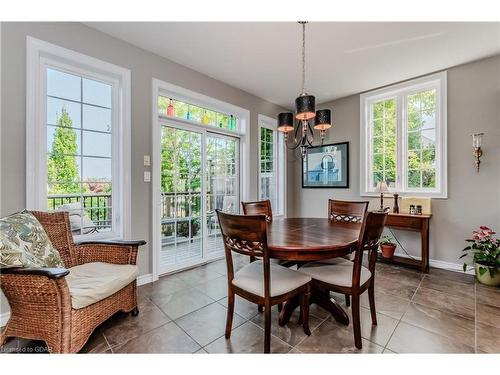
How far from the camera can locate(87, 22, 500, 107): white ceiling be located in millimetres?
2242

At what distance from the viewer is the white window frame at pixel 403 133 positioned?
308cm

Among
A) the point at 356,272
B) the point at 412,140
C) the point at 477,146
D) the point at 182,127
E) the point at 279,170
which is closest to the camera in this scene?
the point at 356,272

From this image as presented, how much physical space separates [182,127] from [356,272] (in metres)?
2.66

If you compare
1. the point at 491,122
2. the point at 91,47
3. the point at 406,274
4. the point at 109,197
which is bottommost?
the point at 406,274

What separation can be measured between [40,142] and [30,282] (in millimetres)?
1248

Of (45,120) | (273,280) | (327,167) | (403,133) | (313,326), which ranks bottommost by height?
(313,326)

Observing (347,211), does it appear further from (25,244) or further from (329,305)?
(25,244)

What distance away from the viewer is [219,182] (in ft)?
12.0

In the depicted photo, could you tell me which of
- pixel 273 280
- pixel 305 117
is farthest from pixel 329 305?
pixel 305 117

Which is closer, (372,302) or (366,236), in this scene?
(366,236)

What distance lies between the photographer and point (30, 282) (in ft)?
4.56

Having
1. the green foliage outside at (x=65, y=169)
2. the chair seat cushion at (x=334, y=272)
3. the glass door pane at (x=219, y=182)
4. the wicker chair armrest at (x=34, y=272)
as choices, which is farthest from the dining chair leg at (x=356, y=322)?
the green foliage outside at (x=65, y=169)
